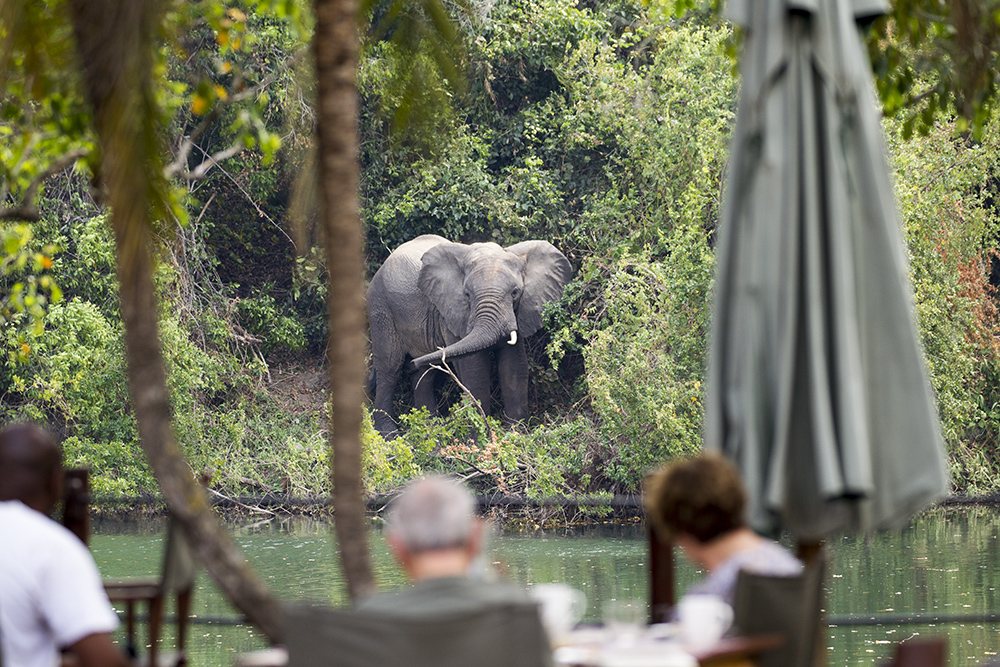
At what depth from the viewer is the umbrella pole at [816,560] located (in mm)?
3053

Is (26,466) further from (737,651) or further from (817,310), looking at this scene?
(817,310)

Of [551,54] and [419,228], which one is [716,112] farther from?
[419,228]

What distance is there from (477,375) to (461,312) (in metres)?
0.89

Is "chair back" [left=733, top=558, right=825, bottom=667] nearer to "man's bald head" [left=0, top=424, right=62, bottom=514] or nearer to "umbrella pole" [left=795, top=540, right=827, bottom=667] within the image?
"umbrella pole" [left=795, top=540, right=827, bottom=667]

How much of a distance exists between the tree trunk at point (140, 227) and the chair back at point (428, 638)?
3.99 ft

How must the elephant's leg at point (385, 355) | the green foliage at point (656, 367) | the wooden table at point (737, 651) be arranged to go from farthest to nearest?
the elephant's leg at point (385, 355)
the green foliage at point (656, 367)
the wooden table at point (737, 651)

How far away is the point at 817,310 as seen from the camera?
3141 millimetres

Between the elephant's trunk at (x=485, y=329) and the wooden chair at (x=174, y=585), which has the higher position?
the elephant's trunk at (x=485, y=329)

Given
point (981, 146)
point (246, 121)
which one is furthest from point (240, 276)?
point (246, 121)

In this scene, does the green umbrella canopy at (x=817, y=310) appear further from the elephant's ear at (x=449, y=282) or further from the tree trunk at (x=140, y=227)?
the elephant's ear at (x=449, y=282)

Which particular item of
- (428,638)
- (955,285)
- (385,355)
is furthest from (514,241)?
(428,638)

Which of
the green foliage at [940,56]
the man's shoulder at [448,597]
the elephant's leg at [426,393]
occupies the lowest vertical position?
the man's shoulder at [448,597]

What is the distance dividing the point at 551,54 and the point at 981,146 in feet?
23.8

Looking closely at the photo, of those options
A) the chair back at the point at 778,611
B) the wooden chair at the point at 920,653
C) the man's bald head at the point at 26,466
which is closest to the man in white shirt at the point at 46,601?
the man's bald head at the point at 26,466
